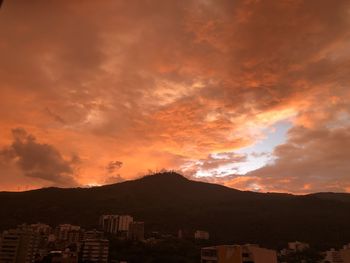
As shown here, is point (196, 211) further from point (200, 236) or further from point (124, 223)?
point (200, 236)

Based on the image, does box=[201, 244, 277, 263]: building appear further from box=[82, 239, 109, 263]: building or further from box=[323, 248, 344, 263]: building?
box=[323, 248, 344, 263]: building

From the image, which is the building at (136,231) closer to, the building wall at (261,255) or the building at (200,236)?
the building at (200,236)

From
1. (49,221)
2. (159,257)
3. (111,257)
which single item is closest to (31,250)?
(111,257)

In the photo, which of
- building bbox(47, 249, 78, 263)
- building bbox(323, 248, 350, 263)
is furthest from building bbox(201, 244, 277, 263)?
building bbox(323, 248, 350, 263)

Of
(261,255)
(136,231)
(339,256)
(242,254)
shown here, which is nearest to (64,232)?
(136,231)

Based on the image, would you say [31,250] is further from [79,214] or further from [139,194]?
[139,194]

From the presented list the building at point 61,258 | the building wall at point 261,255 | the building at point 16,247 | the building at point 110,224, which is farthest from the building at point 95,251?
the building wall at point 261,255
